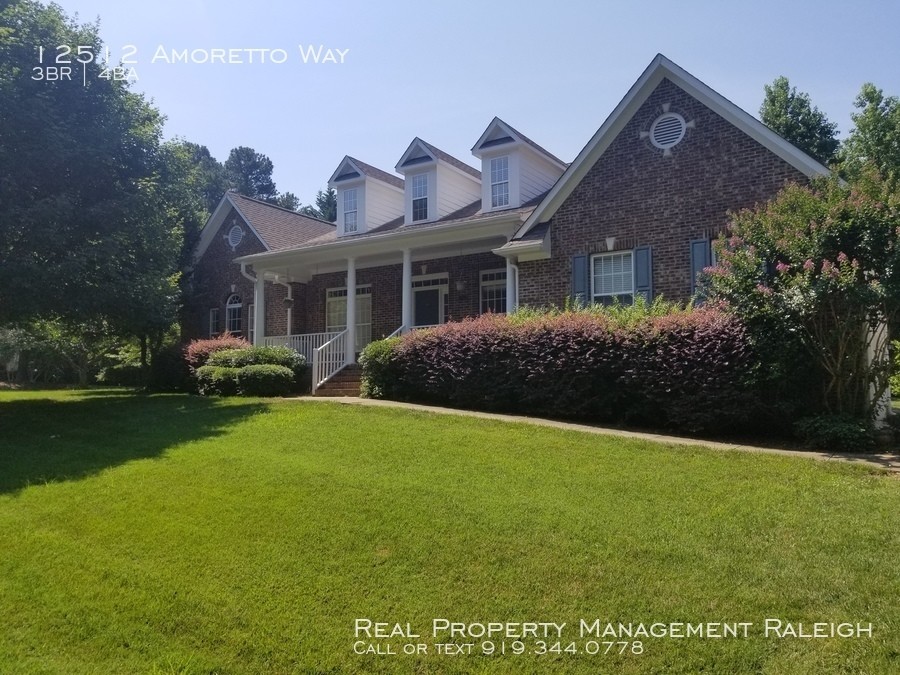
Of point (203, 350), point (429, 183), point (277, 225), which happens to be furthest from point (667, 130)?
point (277, 225)

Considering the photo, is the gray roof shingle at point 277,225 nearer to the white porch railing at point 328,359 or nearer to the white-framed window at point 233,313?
the white-framed window at point 233,313

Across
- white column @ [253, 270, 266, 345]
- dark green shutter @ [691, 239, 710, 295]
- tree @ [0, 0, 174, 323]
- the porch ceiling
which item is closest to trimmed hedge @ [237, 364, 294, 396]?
tree @ [0, 0, 174, 323]

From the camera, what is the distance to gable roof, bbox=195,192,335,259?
23656 millimetres

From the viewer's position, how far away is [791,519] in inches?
231

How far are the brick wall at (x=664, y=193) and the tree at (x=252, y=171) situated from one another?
169ft

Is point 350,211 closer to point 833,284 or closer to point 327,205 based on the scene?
point 833,284

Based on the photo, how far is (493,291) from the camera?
17984 millimetres

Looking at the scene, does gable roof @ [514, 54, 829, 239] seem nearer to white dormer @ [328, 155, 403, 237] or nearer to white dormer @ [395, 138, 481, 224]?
white dormer @ [395, 138, 481, 224]

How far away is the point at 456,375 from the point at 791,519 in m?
7.38

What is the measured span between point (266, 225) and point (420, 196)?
7.50 metres

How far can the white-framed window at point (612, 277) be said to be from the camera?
46.3 feet

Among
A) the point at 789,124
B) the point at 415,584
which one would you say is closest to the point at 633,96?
the point at 415,584

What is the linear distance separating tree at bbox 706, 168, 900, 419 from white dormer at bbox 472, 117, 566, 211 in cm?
825

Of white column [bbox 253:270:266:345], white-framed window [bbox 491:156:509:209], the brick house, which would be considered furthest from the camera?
white column [bbox 253:270:266:345]
